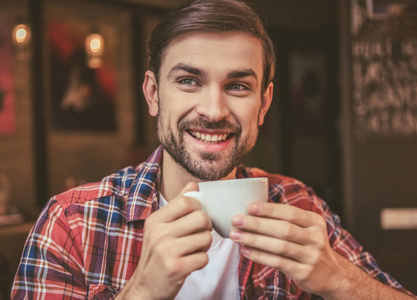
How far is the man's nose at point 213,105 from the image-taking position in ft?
4.17

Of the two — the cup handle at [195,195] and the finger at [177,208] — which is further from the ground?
the cup handle at [195,195]

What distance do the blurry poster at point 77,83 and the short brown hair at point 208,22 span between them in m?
4.27

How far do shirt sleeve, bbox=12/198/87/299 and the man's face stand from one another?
0.37 m

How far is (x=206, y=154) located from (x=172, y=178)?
0.21 metres

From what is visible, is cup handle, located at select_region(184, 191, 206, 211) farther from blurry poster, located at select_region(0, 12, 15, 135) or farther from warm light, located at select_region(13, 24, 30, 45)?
blurry poster, located at select_region(0, 12, 15, 135)

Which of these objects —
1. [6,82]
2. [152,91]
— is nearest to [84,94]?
[6,82]

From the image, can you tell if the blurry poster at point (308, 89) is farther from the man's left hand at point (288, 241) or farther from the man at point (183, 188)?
the man's left hand at point (288, 241)

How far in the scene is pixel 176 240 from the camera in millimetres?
879

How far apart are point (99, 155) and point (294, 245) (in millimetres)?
5622

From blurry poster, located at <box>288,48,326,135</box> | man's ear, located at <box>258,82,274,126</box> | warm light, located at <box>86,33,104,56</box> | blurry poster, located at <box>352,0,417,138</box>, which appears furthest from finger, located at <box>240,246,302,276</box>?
blurry poster, located at <box>288,48,326,135</box>

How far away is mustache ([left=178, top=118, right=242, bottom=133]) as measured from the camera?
1.28 m

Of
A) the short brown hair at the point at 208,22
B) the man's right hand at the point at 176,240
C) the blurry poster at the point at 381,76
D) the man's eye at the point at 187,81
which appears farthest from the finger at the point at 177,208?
the blurry poster at the point at 381,76

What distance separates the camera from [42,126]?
5.38 metres

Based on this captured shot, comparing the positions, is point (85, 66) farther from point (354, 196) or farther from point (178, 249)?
point (178, 249)
